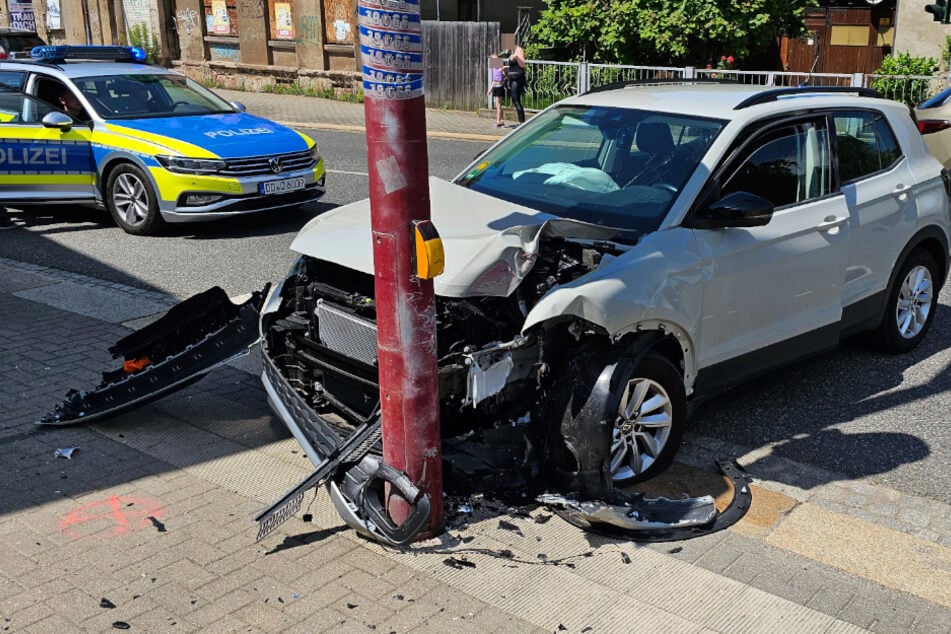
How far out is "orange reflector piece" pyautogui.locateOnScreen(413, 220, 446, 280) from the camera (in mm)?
3924

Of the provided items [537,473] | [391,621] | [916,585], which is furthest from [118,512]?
[916,585]

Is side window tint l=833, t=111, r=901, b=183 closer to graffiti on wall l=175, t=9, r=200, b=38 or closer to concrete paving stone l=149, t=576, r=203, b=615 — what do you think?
concrete paving stone l=149, t=576, r=203, b=615

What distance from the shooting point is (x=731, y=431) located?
5.68 meters

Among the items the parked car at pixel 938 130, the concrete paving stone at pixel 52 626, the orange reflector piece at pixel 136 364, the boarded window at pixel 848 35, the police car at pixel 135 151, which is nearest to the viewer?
the concrete paving stone at pixel 52 626

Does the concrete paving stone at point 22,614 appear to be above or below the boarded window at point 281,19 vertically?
below

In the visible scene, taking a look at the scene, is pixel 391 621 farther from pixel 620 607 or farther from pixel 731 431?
Answer: pixel 731 431

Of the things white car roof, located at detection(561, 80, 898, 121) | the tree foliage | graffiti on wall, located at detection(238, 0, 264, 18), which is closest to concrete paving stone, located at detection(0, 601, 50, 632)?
white car roof, located at detection(561, 80, 898, 121)

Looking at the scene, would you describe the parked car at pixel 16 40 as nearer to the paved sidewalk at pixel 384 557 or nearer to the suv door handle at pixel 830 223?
the paved sidewalk at pixel 384 557

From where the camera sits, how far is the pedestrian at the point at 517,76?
2122 cm

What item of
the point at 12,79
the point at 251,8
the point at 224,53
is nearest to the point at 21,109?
the point at 12,79

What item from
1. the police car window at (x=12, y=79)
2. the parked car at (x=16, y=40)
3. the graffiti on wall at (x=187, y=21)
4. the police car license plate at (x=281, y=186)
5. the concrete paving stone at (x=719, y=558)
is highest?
the graffiti on wall at (x=187, y=21)

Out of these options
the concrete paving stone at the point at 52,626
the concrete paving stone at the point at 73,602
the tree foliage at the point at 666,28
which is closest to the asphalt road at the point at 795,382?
the concrete paving stone at the point at 73,602

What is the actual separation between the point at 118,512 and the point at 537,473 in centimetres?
193

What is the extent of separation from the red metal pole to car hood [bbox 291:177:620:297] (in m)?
0.37
